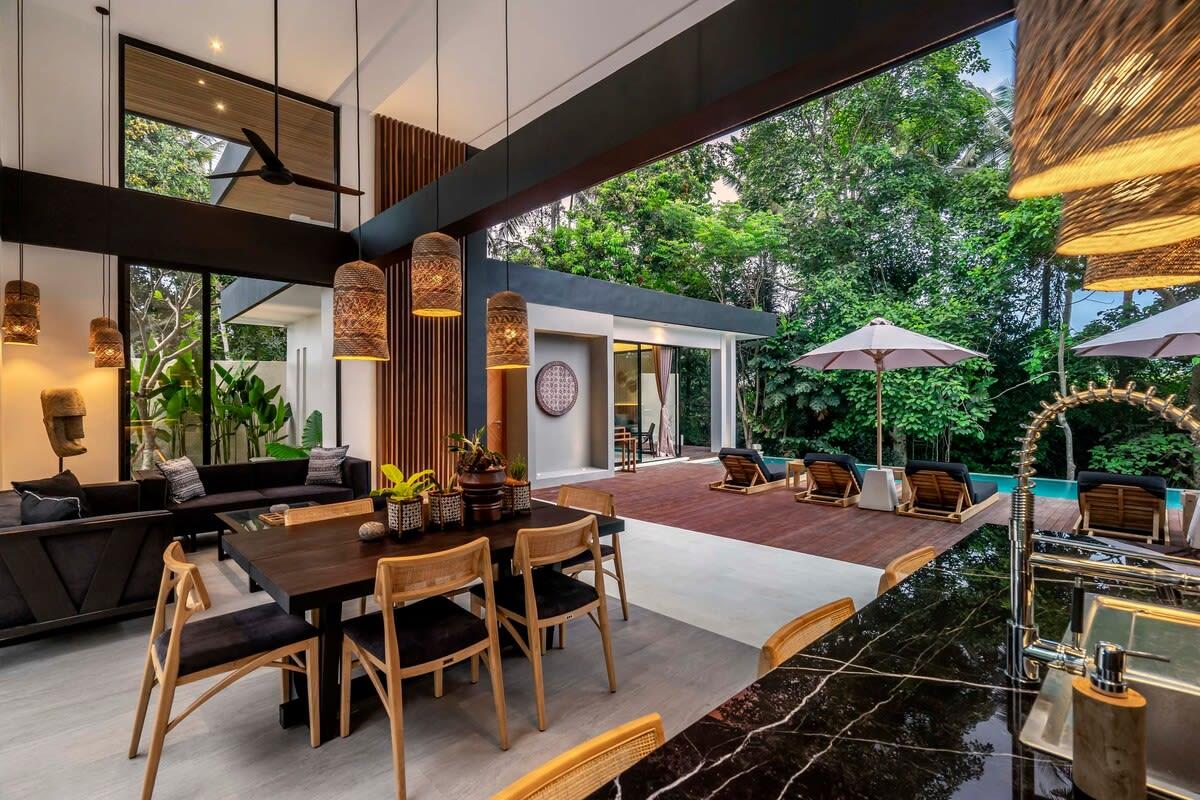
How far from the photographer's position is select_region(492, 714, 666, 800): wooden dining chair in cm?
84

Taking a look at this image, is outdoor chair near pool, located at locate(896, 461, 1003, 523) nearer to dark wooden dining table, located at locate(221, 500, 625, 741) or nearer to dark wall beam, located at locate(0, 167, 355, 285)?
dark wooden dining table, located at locate(221, 500, 625, 741)

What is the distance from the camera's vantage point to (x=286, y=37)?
5.39m

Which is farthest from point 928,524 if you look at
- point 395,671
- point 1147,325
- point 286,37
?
point 286,37

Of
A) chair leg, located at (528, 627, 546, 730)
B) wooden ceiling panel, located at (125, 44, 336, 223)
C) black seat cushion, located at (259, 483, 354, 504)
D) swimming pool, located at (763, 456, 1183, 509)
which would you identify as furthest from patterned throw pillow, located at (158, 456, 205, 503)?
swimming pool, located at (763, 456, 1183, 509)

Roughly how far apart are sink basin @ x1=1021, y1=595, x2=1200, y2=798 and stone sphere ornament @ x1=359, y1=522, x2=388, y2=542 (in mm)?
2492

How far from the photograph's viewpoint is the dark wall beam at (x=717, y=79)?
2447 millimetres

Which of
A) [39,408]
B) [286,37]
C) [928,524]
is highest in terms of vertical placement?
[286,37]

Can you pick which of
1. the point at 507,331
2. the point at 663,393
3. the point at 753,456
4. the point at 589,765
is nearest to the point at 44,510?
the point at 507,331

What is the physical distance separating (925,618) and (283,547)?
103 inches

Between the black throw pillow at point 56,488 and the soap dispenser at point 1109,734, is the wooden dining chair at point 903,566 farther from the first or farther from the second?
the black throw pillow at point 56,488

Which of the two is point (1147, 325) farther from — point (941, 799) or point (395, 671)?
point (395, 671)

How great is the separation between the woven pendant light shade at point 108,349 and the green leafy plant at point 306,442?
1901mm

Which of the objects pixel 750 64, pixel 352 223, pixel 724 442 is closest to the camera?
pixel 750 64

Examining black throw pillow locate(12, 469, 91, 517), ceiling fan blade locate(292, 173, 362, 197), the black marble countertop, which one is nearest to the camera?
the black marble countertop
